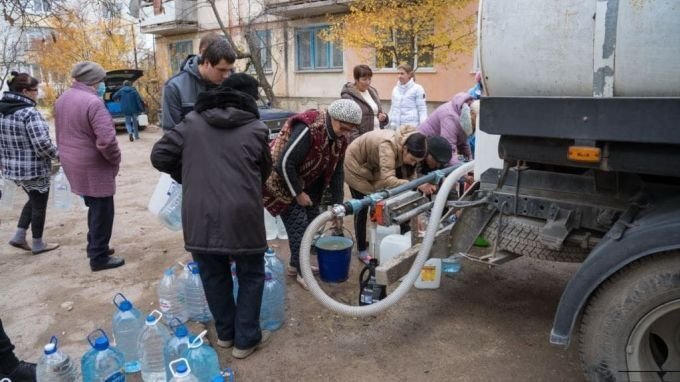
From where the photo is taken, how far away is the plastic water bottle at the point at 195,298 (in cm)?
337

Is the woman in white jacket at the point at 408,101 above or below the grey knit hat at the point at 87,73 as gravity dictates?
below

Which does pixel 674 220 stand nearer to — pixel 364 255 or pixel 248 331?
pixel 248 331

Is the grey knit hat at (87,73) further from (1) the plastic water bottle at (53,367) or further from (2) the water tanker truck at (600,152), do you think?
(2) the water tanker truck at (600,152)

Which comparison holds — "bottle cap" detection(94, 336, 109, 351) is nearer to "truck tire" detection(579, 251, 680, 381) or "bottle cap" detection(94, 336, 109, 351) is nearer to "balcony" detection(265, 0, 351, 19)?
"truck tire" detection(579, 251, 680, 381)

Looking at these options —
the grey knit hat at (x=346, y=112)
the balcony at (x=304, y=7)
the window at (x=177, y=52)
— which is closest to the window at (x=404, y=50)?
the balcony at (x=304, y=7)

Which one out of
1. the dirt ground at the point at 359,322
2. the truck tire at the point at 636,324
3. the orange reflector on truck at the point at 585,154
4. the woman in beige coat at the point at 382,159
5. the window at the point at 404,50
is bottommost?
the dirt ground at the point at 359,322

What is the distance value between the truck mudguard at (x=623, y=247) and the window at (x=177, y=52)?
69.1ft

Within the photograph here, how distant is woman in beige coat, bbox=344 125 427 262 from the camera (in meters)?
3.69

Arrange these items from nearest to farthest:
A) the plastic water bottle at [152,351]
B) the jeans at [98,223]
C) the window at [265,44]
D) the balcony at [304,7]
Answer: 1. the plastic water bottle at [152,351]
2. the jeans at [98,223]
3. the balcony at [304,7]
4. the window at [265,44]

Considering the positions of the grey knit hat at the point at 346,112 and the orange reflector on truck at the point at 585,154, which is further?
the grey knit hat at the point at 346,112

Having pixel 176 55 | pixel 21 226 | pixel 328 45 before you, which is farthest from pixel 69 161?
pixel 176 55

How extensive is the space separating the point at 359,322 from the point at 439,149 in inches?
58.0

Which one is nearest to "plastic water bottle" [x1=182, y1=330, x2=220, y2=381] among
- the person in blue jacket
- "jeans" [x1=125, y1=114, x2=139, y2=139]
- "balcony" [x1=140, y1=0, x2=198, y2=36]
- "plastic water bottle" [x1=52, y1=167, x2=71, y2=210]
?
"plastic water bottle" [x1=52, y1=167, x2=71, y2=210]

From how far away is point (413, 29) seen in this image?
35.5 feet
